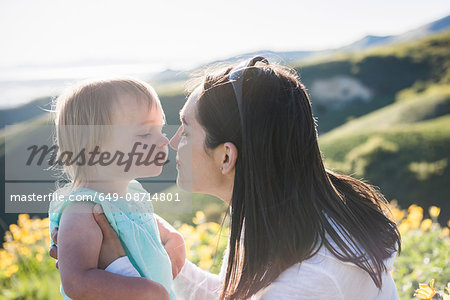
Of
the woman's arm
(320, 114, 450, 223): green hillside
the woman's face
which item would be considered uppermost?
the woman's face

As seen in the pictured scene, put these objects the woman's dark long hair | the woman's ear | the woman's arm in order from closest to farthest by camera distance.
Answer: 1. the woman's dark long hair
2. the woman's ear
3. the woman's arm

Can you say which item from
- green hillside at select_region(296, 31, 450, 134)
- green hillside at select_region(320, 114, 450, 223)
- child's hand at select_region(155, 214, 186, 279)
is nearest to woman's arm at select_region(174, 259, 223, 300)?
child's hand at select_region(155, 214, 186, 279)

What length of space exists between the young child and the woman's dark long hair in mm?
321

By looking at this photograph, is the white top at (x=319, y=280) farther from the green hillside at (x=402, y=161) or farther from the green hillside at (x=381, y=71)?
the green hillside at (x=381, y=71)

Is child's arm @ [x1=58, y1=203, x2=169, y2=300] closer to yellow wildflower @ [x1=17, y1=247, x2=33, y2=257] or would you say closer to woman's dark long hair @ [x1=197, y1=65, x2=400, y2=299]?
woman's dark long hair @ [x1=197, y1=65, x2=400, y2=299]

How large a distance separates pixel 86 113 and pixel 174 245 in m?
0.74

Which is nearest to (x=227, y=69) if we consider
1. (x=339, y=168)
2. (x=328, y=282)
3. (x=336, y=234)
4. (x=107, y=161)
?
(x=107, y=161)

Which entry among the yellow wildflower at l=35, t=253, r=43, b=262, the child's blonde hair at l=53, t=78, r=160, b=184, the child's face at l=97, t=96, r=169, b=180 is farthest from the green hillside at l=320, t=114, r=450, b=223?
the child's blonde hair at l=53, t=78, r=160, b=184

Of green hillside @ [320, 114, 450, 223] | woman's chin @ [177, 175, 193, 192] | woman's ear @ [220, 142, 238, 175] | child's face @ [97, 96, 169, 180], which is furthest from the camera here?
green hillside @ [320, 114, 450, 223]

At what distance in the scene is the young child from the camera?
1693 millimetres

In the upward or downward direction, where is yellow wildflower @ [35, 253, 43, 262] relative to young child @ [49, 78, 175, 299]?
downward

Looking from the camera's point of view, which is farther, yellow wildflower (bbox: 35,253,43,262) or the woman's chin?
yellow wildflower (bbox: 35,253,43,262)

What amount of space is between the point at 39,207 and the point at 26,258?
4.04 meters

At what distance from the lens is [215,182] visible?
2.00m
